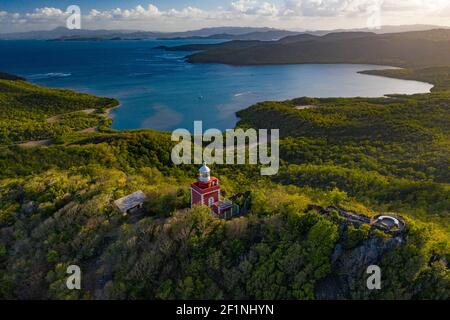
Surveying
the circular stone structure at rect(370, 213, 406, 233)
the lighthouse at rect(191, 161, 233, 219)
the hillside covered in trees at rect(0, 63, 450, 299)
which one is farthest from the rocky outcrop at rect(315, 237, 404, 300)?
the lighthouse at rect(191, 161, 233, 219)

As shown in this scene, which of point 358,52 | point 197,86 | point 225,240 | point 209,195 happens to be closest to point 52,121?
point 197,86

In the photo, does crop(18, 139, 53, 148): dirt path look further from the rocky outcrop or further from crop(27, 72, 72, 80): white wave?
crop(27, 72, 72, 80): white wave

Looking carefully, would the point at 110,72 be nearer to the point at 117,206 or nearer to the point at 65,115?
the point at 65,115

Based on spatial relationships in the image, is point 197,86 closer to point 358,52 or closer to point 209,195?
point 209,195

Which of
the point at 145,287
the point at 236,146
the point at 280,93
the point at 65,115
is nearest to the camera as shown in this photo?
the point at 145,287

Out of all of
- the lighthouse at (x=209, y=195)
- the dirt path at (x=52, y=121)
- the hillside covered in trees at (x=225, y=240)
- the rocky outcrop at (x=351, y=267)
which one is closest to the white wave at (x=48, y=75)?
the dirt path at (x=52, y=121)
